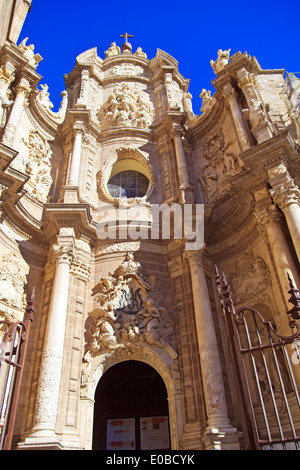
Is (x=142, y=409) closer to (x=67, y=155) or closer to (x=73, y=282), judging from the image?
(x=73, y=282)

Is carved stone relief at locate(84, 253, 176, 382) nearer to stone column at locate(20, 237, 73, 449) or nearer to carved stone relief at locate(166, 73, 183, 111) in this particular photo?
stone column at locate(20, 237, 73, 449)

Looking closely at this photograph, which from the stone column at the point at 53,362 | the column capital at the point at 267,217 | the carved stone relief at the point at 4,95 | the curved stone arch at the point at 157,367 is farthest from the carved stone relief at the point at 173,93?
the curved stone arch at the point at 157,367

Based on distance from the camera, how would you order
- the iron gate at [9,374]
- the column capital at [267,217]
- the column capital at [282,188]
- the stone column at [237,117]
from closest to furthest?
the iron gate at [9,374]
the column capital at [282,188]
the column capital at [267,217]
the stone column at [237,117]

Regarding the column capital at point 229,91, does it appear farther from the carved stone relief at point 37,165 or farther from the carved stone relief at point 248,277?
the carved stone relief at point 37,165

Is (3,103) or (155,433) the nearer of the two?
(155,433)

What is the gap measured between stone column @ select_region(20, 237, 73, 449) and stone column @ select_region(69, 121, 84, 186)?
291cm

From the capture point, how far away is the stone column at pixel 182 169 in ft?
42.3

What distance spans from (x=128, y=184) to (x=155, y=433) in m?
8.82

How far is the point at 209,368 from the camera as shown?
31.2ft

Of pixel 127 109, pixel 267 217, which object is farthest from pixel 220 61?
pixel 267 217

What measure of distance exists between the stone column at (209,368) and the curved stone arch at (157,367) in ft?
2.99

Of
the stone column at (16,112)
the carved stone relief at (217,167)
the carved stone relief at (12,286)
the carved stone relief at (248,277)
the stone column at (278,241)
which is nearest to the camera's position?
the stone column at (278,241)

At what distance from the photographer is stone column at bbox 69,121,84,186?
521 inches

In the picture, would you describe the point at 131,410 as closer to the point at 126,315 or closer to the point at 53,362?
the point at 126,315
